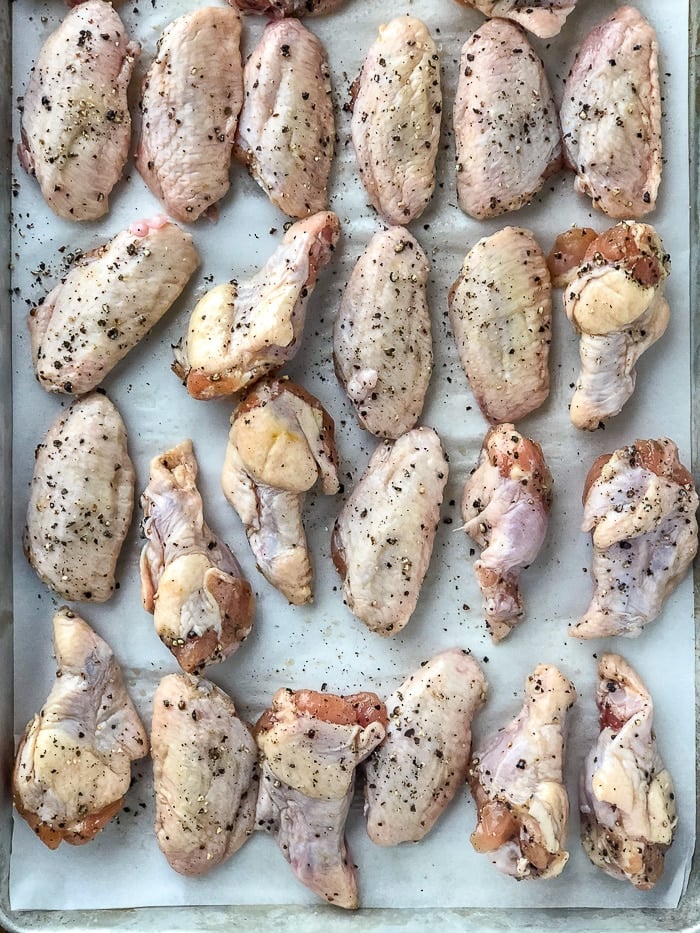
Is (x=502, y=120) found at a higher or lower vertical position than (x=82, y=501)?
higher

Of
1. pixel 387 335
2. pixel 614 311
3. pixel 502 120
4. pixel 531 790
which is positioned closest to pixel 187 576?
pixel 387 335

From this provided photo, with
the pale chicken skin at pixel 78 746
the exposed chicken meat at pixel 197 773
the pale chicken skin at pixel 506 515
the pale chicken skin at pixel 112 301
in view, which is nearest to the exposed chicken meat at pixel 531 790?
the pale chicken skin at pixel 506 515

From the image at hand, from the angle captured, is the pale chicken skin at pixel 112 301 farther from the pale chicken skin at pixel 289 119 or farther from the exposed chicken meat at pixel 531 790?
the exposed chicken meat at pixel 531 790

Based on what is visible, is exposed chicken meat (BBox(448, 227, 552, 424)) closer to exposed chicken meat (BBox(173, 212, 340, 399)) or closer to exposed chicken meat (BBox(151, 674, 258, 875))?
exposed chicken meat (BBox(173, 212, 340, 399))

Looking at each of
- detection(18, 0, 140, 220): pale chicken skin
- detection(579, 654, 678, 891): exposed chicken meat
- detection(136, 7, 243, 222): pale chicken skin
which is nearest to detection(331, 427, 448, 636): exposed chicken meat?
detection(579, 654, 678, 891): exposed chicken meat

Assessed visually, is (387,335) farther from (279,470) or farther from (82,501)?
(82,501)
